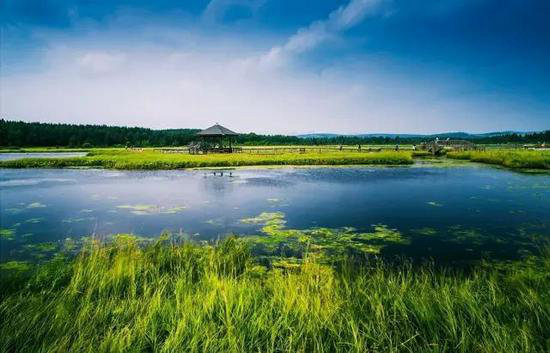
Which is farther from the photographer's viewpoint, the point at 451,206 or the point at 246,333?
the point at 451,206

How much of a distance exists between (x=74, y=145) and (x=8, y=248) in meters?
84.0

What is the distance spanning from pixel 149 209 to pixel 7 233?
4.31 metres

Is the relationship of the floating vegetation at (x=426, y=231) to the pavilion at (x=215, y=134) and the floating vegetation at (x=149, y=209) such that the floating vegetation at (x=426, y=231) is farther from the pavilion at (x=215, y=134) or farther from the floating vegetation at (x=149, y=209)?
the pavilion at (x=215, y=134)

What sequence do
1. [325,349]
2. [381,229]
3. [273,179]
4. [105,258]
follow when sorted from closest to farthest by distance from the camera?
[325,349] → [105,258] → [381,229] → [273,179]

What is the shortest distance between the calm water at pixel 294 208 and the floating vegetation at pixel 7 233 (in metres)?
0.03

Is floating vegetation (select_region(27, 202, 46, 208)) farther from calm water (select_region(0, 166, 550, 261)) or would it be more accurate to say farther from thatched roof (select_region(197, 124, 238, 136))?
thatched roof (select_region(197, 124, 238, 136))

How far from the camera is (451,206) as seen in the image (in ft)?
43.6

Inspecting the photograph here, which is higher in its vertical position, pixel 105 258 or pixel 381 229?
pixel 105 258

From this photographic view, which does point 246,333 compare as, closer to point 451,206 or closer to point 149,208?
point 149,208

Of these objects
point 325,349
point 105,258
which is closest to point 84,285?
point 105,258

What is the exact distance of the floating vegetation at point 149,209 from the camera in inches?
486

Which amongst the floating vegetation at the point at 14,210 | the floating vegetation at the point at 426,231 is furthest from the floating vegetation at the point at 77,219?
the floating vegetation at the point at 426,231

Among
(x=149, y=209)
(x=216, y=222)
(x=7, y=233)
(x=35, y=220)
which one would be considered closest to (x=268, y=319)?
(x=216, y=222)

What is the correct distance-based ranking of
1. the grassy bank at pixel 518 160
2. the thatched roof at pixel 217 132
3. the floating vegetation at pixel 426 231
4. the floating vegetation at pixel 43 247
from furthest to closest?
the thatched roof at pixel 217 132
the grassy bank at pixel 518 160
the floating vegetation at pixel 426 231
the floating vegetation at pixel 43 247
